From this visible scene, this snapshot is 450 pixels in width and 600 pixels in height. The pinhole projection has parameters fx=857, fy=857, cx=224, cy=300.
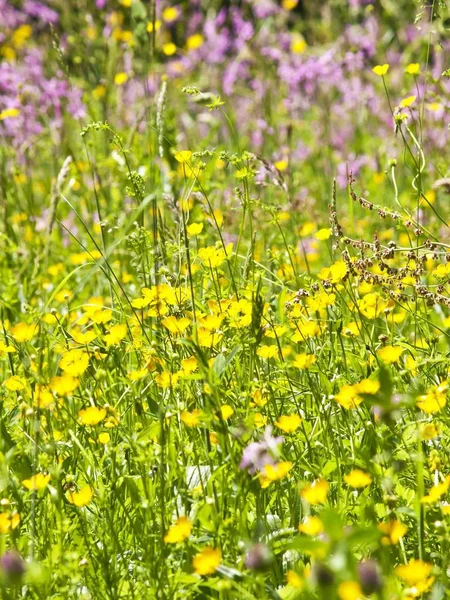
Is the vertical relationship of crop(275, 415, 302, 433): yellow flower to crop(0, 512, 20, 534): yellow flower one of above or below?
above

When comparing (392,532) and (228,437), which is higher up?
(228,437)

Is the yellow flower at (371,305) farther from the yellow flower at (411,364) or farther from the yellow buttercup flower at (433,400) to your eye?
the yellow buttercup flower at (433,400)

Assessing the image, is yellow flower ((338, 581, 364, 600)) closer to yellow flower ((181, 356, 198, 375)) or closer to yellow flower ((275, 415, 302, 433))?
yellow flower ((275, 415, 302, 433))

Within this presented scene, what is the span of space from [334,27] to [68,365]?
16.5ft

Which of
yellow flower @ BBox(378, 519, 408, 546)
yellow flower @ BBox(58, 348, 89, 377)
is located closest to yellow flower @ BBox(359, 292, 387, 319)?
yellow flower @ BBox(58, 348, 89, 377)

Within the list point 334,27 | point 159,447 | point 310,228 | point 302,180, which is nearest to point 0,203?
point 310,228

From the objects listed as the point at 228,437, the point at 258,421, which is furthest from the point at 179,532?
the point at 258,421

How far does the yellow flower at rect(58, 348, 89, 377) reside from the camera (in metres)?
1.53

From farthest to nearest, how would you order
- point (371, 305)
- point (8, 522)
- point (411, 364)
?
1. point (371, 305)
2. point (411, 364)
3. point (8, 522)

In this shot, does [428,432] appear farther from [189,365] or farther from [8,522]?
[8,522]

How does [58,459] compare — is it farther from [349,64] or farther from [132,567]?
[349,64]

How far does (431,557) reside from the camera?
133 centimetres

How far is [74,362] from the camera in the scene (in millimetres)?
1598

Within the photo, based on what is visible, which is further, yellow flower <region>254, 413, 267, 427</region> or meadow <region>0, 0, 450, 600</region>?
yellow flower <region>254, 413, 267, 427</region>
